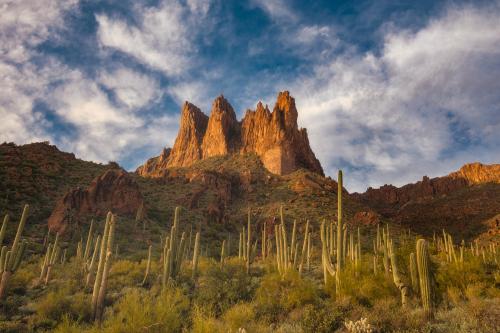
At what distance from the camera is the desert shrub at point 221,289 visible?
13.4m

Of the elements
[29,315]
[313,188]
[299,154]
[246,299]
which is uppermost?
[299,154]

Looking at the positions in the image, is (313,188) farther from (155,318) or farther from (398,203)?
(155,318)

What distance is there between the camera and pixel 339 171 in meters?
14.5

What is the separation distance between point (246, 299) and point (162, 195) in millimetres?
42996

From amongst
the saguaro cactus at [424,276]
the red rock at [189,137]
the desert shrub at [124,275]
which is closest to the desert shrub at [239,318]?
the saguaro cactus at [424,276]

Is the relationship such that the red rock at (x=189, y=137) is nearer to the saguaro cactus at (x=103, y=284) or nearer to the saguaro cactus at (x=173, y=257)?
the saguaro cactus at (x=173, y=257)

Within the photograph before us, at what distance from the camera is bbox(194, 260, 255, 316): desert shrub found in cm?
1341

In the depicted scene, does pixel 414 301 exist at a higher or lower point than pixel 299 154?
lower

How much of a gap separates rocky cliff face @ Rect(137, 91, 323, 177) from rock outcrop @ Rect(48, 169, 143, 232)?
23.8m

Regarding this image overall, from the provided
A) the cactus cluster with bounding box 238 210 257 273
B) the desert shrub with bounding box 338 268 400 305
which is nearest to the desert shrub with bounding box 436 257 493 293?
the desert shrub with bounding box 338 268 400 305

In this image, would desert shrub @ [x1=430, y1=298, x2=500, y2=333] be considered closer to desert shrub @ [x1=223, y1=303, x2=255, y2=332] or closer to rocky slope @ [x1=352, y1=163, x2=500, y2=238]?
desert shrub @ [x1=223, y1=303, x2=255, y2=332]

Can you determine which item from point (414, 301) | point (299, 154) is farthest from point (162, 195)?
point (414, 301)

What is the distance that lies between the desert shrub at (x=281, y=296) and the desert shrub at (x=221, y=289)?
1.00 m

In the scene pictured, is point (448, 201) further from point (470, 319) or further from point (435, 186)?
point (470, 319)
